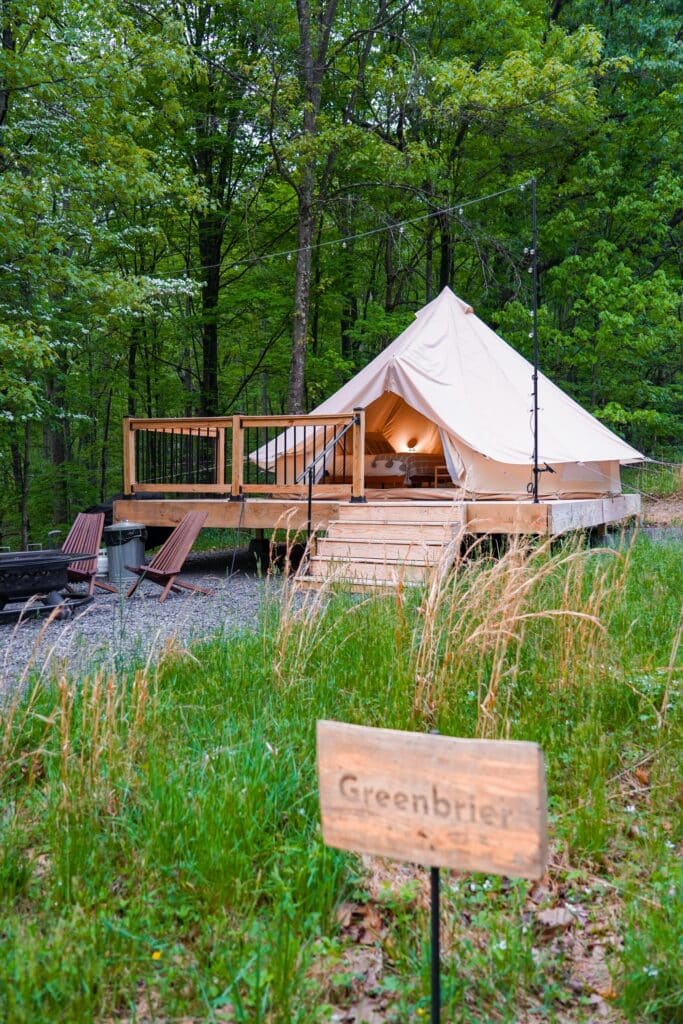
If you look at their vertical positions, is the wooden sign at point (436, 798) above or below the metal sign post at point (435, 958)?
above

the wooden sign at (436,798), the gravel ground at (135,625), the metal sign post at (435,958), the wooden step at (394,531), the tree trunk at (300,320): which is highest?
the tree trunk at (300,320)

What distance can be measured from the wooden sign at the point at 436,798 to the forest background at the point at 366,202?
350 inches

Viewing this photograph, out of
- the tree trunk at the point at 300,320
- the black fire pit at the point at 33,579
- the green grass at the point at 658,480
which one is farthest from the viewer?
the green grass at the point at 658,480

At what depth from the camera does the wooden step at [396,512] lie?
7.98m

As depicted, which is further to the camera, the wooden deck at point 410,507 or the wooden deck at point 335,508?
the wooden deck at point 410,507

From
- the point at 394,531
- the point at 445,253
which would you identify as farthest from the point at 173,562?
the point at 445,253

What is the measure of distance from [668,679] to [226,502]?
253 inches

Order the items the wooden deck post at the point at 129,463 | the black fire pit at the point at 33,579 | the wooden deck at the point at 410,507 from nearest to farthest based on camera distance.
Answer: the black fire pit at the point at 33,579 → the wooden deck at the point at 410,507 → the wooden deck post at the point at 129,463

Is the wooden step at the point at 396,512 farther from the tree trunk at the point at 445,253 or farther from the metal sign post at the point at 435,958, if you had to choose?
the tree trunk at the point at 445,253

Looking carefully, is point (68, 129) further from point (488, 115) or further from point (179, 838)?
point (179, 838)

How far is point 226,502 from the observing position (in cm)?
903

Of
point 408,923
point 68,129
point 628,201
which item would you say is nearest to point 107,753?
point 408,923

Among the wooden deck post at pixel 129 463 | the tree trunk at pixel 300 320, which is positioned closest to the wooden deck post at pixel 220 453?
the wooden deck post at pixel 129 463

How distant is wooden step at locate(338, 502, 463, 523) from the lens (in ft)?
26.2
